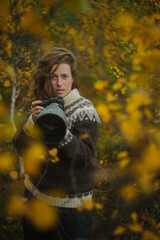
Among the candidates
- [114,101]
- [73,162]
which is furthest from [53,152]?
[114,101]

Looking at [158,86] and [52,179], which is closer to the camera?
[52,179]

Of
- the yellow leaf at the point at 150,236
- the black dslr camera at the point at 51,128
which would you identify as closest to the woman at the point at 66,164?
the black dslr camera at the point at 51,128

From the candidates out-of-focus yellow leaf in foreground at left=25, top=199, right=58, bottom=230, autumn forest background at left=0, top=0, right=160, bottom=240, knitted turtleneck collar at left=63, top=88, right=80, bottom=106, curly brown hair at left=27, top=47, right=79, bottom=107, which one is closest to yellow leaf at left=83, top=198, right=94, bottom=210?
autumn forest background at left=0, top=0, right=160, bottom=240

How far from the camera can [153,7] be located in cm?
222

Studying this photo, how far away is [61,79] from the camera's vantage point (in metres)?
1.60

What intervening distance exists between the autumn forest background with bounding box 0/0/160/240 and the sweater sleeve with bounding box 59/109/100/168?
0.12m

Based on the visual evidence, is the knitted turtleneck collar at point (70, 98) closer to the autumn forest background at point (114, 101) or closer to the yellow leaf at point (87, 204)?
the autumn forest background at point (114, 101)

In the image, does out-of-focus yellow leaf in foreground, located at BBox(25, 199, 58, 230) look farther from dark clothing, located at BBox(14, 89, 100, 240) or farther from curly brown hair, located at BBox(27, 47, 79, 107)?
curly brown hair, located at BBox(27, 47, 79, 107)

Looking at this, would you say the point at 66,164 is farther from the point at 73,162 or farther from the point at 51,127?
the point at 51,127

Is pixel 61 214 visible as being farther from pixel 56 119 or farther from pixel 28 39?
pixel 28 39

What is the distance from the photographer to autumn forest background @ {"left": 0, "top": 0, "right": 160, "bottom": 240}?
4.43 ft

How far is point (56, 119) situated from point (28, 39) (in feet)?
9.31

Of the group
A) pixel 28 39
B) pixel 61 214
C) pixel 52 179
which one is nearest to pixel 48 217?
pixel 61 214

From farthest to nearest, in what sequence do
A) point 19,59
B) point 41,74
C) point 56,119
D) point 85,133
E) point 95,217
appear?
point 19,59
point 95,217
point 41,74
point 85,133
point 56,119
